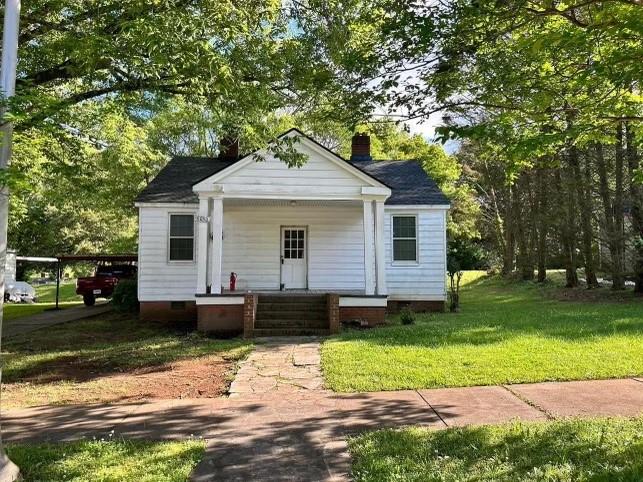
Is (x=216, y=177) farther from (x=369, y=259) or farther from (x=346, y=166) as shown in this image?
(x=369, y=259)

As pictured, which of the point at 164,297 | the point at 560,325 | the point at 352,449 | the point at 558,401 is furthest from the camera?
the point at 164,297

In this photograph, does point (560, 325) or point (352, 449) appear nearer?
point (352, 449)

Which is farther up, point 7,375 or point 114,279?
point 114,279

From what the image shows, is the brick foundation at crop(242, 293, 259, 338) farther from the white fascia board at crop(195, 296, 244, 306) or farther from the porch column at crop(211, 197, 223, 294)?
the porch column at crop(211, 197, 223, 294)

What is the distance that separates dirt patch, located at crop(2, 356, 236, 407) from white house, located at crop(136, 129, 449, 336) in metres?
4.41

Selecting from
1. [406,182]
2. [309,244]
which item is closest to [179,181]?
[309,244]

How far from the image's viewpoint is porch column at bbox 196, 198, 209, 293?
12.9 m

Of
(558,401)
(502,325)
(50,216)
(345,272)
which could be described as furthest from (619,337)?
(50,216)

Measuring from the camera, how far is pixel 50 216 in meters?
43.2

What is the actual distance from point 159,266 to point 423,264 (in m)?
7.99

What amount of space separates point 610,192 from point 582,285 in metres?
5.00

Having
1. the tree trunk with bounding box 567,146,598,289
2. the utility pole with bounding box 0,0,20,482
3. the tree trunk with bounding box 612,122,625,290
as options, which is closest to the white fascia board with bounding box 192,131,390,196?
the utility pole with bounding box 0,0,20,482

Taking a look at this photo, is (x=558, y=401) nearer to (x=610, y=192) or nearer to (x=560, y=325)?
(x=560, y=325)

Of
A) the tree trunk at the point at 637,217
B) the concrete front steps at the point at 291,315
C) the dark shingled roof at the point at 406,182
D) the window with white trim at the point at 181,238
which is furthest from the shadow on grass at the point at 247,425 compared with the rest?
the tree trunk at the point at 637,217
